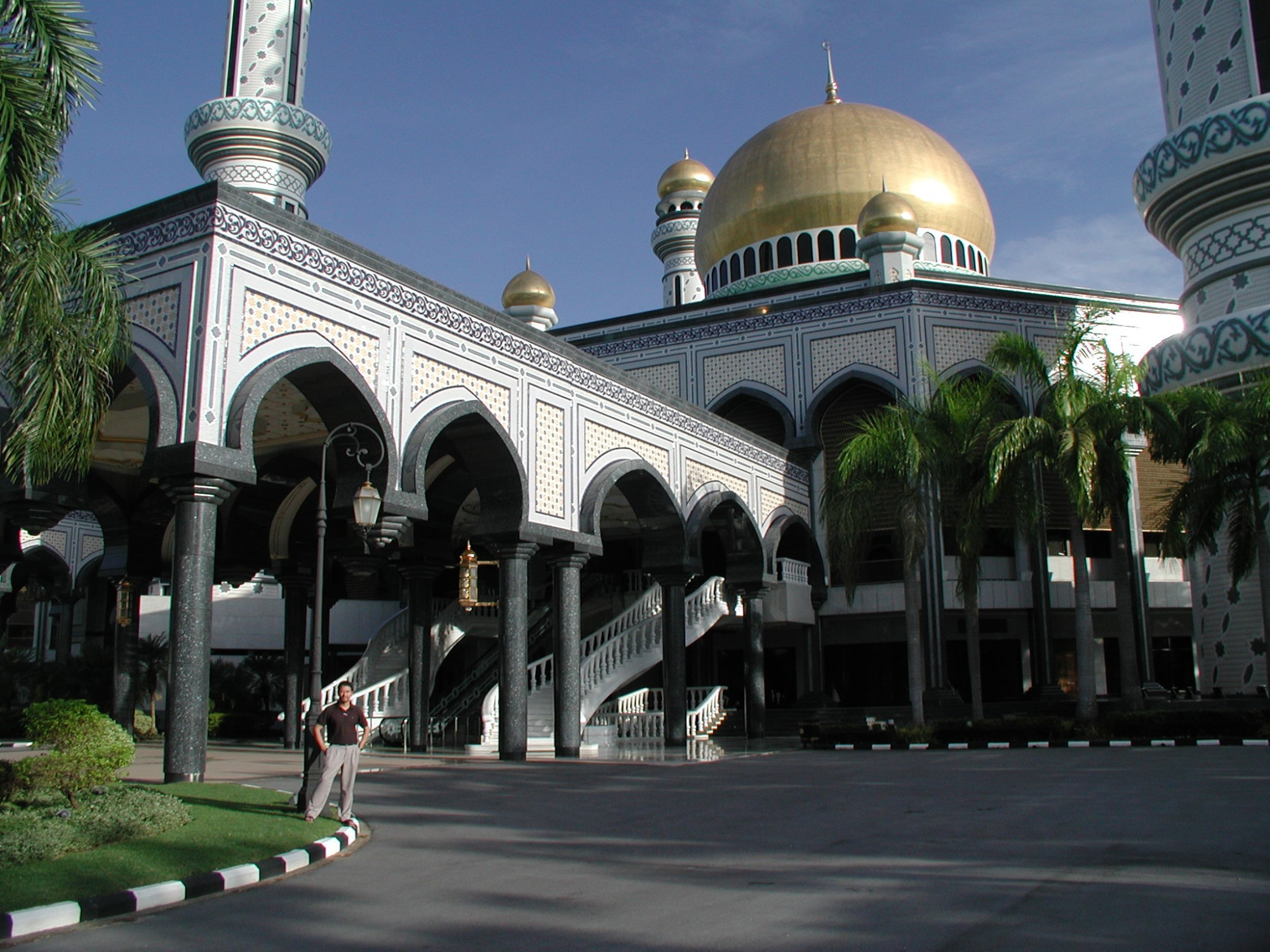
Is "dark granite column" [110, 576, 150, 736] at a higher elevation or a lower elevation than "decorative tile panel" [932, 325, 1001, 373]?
lower

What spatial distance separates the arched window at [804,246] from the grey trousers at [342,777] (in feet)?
87.4

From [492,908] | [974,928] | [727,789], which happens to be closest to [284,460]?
[727,789]

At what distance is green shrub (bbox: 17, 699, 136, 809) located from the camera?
8734 millimetres

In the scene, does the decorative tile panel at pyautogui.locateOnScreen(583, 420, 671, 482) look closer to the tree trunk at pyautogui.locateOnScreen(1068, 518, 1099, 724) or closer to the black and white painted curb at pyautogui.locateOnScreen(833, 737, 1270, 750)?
the black and white painted curb at pyautogui.locateOnScreen(833, 737, 1270, 750)

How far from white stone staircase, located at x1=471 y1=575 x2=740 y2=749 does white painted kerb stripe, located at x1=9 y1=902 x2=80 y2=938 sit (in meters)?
13.6

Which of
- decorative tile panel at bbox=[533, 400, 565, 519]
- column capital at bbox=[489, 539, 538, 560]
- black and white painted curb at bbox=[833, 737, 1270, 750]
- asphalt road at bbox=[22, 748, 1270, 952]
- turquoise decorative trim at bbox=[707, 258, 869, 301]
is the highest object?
turquoise decorative trim at bbox=[707, 258, 869, 301]

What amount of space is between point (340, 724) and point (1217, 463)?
1558cm

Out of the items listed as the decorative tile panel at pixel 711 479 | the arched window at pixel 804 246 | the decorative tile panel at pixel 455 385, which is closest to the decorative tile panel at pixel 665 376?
the decorative tile panel at pixel 711 479

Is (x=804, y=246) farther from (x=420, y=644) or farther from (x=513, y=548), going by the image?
(x=513, y=548)

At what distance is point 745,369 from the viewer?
28.6m

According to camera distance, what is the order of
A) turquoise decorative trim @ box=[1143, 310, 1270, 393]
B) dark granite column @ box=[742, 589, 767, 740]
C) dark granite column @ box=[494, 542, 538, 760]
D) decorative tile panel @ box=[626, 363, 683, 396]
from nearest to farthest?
dark granite column @ box=[494, 542, 538, 760], turquoise decorative trim @ box=[1143, 310, 1270, 393], dark granite column @ box=[742, 589, 767, 740], decorative tile panel @ box=[626, 363, 683, 396]

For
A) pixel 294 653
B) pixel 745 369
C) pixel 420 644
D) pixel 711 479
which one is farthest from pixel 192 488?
pixel 745 369

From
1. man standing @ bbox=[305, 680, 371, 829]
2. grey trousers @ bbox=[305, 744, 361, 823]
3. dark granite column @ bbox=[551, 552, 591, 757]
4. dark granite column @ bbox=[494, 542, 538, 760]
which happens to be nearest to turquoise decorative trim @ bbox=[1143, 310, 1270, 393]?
dark granite column @ bbox=[551, 552, 591, 757]

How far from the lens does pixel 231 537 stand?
21.8 m
